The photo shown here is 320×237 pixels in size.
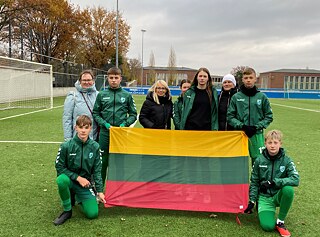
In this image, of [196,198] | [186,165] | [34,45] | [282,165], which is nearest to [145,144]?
[186,165]

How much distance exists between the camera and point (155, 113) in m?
5.02

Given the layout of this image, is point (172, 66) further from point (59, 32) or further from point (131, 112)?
point (131, 112)

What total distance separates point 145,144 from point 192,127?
0.74 meters

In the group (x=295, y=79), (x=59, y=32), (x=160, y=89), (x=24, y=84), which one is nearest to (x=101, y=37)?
(x=59, y=32)

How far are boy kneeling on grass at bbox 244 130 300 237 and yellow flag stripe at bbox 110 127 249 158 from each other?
1.37 ft

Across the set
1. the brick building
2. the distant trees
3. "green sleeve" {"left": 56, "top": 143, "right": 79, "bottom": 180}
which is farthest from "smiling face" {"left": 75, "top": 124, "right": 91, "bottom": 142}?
the brick building

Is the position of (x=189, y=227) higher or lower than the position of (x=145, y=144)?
lower

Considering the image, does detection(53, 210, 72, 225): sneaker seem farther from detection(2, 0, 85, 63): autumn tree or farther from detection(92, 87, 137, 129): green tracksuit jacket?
detection(2, 0, 85, 63): autumn tree

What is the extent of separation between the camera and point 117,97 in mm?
4789

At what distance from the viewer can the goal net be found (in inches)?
716

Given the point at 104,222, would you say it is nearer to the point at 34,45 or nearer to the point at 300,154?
the point at 300,154

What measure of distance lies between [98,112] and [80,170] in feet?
3.02

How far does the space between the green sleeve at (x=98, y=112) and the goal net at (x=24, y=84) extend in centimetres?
1369

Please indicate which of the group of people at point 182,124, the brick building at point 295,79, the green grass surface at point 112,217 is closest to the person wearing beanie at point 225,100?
the group of people at point 182,124
